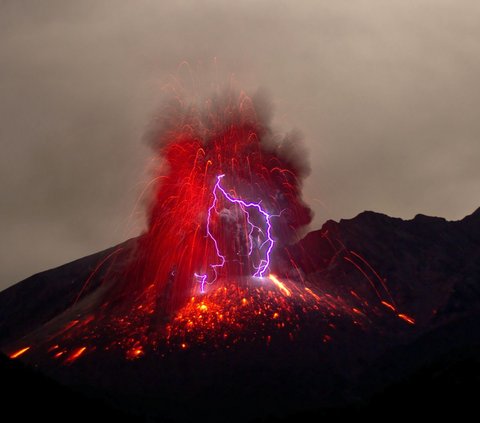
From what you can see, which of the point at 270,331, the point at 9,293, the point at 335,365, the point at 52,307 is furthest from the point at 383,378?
the point at 9,293

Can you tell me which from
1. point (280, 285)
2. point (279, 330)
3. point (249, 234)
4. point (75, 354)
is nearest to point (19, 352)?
point (75, 354)

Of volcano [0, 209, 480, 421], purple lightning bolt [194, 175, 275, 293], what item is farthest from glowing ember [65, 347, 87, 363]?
purple lightning bolt [194, 175, 275, 293]

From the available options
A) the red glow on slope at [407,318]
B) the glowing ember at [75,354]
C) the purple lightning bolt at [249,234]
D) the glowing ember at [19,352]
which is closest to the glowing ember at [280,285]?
the purple lightning bolt at [249,234]

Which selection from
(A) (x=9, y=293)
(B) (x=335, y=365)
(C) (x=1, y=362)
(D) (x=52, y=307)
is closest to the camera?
(C) (x=1, y=362)

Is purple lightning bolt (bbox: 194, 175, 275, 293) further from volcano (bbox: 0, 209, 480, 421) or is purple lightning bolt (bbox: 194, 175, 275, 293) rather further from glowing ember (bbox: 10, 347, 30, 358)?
glowing ember (bbox: 10, 347, 30, 358)

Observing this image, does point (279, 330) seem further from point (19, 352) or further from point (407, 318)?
point (19, 352)

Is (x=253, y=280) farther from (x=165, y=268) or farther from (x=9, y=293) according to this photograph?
(x=9, y=293)

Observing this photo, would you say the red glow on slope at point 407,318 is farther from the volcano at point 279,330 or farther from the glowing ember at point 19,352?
the glowing ember at point 19,352

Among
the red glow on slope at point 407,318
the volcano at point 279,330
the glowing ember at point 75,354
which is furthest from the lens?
the red glow on slope at point 407,318
